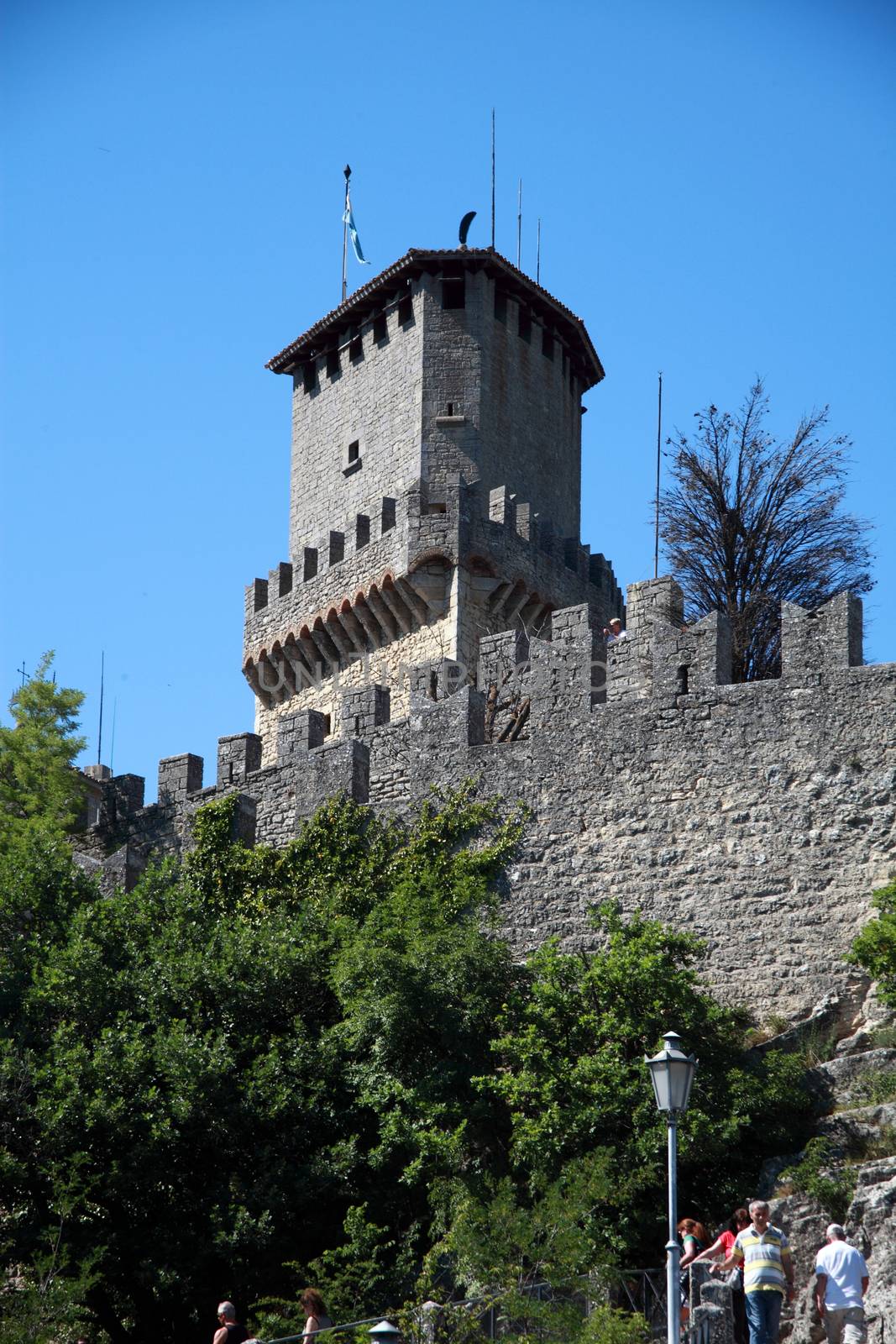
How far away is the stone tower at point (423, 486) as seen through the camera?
1350 inches

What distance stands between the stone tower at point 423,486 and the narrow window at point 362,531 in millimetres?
29

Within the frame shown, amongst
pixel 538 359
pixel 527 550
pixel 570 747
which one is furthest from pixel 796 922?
pixel 538 359

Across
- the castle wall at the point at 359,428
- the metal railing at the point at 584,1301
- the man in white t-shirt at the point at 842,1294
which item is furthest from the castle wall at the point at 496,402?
the man in white t-shirt at the point at 842,1294

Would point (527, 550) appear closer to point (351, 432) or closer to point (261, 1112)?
point (351, 432)

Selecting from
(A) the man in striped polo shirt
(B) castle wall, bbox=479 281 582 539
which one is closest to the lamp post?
(A) the man in striped polo shirt

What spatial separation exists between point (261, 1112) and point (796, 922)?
5.72 meters

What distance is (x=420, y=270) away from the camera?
37.1m

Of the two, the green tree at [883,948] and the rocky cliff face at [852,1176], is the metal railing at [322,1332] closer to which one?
the rocky cliff face at [852,1176]

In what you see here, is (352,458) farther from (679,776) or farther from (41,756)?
(679,776)

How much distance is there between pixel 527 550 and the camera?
34844 mm

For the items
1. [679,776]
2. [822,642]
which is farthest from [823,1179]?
[822,642]

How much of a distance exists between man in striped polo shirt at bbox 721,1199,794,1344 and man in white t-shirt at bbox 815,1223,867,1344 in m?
0.30

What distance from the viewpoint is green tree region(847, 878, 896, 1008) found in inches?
836

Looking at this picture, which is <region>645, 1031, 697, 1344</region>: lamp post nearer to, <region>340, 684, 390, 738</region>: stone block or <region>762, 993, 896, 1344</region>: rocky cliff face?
<region>762, 993, 896, 1344</region>: rocky cliff face
